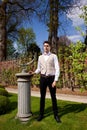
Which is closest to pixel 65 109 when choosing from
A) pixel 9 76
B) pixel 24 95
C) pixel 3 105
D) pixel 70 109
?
pixel 70 109

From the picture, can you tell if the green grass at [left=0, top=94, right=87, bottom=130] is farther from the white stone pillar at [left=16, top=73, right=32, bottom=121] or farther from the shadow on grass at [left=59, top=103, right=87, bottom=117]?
the white stone pillar at [left=16, top=73, right=32, bottom=121]

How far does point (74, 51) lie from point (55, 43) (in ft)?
40.7

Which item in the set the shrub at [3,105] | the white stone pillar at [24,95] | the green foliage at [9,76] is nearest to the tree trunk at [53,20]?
the green foliage at [9,76]

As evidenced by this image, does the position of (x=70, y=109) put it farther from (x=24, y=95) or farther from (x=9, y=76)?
(x=9, y=76)

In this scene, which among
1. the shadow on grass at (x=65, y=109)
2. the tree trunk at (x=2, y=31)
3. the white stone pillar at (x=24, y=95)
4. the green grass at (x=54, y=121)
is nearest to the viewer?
the green grass at (x=54, y=121)

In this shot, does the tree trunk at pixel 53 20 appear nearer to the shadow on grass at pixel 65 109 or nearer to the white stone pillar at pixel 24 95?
the shadow on grass at pixel 65 109

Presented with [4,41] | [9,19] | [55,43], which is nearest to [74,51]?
[55,43]

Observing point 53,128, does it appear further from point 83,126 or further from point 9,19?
point 9,19

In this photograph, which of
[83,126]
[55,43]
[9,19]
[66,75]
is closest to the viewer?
[83,126]

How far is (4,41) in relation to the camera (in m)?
28.4

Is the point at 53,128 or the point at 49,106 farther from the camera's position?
the point at 49,106

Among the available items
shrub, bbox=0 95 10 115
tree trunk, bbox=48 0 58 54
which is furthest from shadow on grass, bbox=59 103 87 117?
tree trunk, bbox=48 0 58 54

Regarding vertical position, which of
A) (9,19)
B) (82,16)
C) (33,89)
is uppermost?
(9,19)

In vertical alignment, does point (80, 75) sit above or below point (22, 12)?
below
